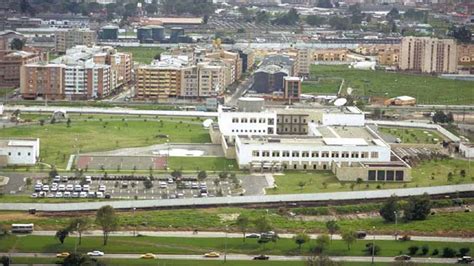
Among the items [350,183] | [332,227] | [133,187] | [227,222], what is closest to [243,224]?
[227,222]

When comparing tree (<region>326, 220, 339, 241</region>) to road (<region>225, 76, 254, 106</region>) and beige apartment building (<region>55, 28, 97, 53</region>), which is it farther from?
beige apartment building (<region>55, 28, 97, 53</region>)

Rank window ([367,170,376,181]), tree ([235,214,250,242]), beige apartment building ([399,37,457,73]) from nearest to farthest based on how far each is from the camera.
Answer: tree ([235,214,250,242]), window ([367,170,376,181]), beige apartment building ([399,37,457,73])

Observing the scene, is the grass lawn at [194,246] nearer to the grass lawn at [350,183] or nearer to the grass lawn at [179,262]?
the grass lawn at [179,262]

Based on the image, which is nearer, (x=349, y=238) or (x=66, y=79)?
(x=349, y=238)

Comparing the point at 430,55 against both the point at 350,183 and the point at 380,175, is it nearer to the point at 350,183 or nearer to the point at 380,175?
the point at 380,175

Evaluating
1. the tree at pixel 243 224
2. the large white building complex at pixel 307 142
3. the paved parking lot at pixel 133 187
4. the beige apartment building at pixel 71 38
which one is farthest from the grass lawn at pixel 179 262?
the beige apartment building at pixel 71 38

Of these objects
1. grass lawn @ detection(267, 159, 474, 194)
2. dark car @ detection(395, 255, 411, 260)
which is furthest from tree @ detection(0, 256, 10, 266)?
grass lawn @ detection(267, 159, 474, 194)

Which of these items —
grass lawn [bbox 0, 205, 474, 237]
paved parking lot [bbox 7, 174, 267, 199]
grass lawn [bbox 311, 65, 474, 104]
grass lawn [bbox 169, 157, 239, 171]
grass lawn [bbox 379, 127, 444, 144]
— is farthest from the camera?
grass lawn [bbox 311, 65, 474, 104]
